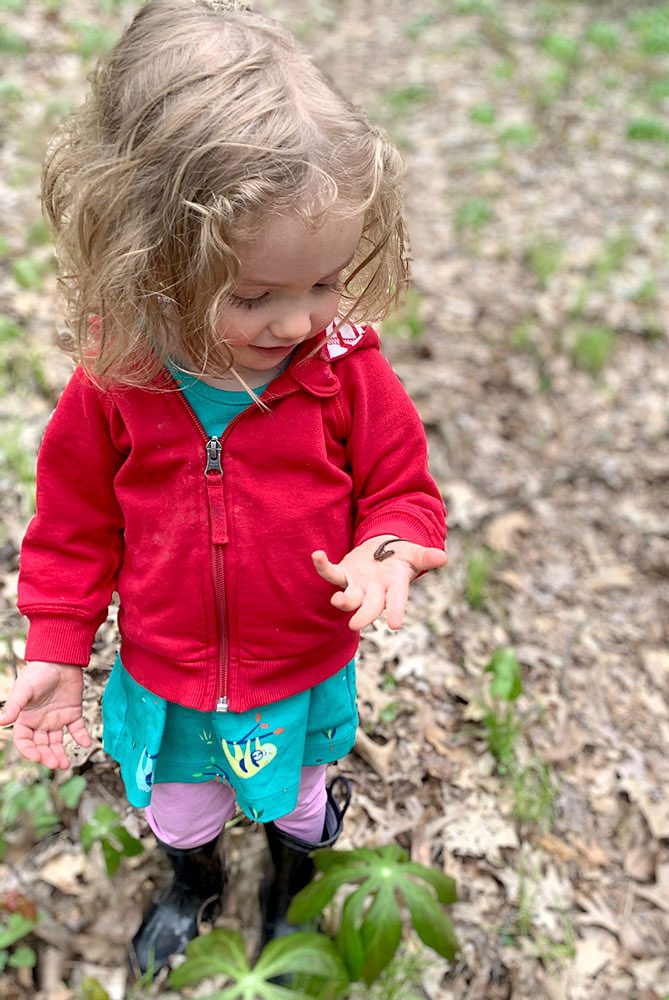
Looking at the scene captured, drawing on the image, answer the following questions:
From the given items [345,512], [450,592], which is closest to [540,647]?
[450,592]

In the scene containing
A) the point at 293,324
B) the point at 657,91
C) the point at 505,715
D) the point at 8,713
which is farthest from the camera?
the point at 657,91

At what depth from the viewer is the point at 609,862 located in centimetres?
283

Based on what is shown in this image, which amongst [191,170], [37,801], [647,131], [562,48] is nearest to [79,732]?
[37,801]

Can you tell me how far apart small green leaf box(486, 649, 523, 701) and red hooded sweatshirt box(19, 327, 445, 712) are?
4.18 ft

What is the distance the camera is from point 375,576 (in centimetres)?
152

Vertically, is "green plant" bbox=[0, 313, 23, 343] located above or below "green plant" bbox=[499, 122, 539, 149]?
above

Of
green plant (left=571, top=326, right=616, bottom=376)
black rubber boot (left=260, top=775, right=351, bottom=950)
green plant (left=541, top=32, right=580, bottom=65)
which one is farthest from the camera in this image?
green plant (left=541, top=32, right=580, bottom=65)

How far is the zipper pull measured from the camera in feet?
5.17

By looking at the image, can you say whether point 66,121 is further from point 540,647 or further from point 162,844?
point 540,647

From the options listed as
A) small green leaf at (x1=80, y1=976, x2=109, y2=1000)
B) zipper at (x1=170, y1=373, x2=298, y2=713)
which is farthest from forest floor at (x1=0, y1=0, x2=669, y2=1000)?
zipper at (x1=170, y1=373, x2=298, y2=713)

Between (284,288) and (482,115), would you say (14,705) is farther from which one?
(482,115)

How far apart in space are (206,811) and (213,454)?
3.12 ft

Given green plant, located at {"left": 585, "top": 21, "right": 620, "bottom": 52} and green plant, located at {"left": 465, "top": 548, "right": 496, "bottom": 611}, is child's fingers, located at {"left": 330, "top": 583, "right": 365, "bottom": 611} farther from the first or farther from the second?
green plant, located at {"left": 585, "top": 21, "right": 620, "bottom": 52}

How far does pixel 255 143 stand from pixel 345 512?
72 centimetres
